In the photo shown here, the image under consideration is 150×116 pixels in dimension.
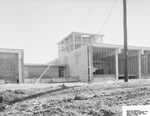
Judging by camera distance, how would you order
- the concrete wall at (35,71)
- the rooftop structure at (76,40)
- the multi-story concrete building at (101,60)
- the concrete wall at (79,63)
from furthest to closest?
the concrete wall at (35,71) < the rooftop structure at (76,40) < the multi-story concrete building at (101,60) < the concrete wall at (79,63)

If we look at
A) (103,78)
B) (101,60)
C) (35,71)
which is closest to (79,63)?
(103,78)

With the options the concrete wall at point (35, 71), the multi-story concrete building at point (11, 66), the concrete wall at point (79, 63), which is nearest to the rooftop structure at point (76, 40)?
the concrete wall at point (79, 63)

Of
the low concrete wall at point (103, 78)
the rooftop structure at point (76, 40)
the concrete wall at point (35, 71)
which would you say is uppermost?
the rooftop structure at point (76, 40)

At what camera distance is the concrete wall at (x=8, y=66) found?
1867 cm

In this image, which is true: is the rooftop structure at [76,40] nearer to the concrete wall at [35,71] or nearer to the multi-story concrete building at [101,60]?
the multi-story concrete building at [101,60]

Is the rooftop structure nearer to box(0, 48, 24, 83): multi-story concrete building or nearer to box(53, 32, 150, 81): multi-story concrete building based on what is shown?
box(53, 32, 150, 81): multi-story concrete building

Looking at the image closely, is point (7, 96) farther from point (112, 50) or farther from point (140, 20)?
point (112, 50)

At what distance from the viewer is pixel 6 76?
61.4ft

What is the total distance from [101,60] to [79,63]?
181 inches

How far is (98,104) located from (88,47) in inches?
628

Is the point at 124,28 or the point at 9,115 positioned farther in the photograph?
the point at 124,28

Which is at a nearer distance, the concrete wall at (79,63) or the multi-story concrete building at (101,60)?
the concrete wall at (79,63)

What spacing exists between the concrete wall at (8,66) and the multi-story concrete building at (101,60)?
6131 millimetres

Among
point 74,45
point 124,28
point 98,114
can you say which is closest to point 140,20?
point 124,28
